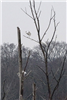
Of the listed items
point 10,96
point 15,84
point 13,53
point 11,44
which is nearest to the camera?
point 10,96

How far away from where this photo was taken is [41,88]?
38.2 metres

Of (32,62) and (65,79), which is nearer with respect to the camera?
(65,79)

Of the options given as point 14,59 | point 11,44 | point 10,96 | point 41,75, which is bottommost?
point 10,96

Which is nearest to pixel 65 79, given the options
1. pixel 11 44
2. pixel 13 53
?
pixel 13 53

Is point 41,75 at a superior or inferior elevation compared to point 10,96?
superior

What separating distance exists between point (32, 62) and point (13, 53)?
347 cm

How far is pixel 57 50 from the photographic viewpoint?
46.1 m

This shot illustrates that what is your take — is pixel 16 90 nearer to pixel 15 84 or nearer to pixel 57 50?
pixel 15 84

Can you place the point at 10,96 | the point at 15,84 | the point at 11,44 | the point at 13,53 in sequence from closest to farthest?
1. the point at 10,96
2. the point at 15,84
3. the point at 13,53
4. the point at 11,44

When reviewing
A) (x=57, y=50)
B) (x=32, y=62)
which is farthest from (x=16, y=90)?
(x=57, y=50)

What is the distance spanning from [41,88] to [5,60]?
680 cm

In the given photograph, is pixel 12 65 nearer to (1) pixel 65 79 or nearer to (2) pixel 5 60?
(2) pixel 5 60

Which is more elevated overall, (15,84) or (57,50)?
(57,50)

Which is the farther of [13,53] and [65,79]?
[13,53]
